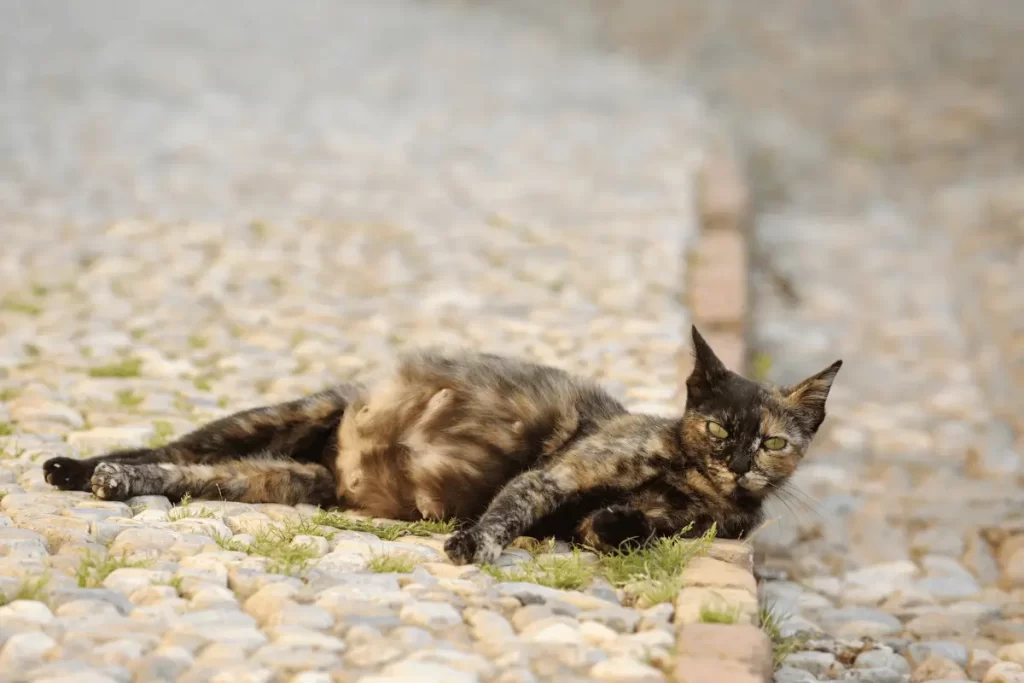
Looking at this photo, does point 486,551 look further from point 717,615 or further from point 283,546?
point 717,615

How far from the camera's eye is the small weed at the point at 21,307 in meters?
8.21

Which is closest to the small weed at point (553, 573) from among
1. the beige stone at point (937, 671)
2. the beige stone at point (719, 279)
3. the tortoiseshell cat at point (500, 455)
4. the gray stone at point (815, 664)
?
the tortoiseshell cat at point (500, 455)

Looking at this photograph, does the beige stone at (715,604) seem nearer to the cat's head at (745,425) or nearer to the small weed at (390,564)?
the cat's head at (745,425)

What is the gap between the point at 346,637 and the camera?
12.4 ft

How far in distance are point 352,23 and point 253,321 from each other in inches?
423

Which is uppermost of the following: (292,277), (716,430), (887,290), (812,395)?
(887,290)

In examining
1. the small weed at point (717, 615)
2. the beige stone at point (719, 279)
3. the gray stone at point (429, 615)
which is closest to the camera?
the gray stone at point (429, 615)

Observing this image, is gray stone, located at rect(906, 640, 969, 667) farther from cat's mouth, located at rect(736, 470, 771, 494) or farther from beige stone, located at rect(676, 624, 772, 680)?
beige stone, located at rect(676, 624, 772, 680)

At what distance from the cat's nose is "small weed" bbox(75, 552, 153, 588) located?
2.09 m

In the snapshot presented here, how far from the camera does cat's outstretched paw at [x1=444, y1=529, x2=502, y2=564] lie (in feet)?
14.4

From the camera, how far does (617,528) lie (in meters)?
4.55

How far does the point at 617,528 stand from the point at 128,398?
331cm

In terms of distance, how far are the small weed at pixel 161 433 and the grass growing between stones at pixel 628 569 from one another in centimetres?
226

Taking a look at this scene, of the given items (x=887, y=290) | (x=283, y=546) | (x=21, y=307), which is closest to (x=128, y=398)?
(x=21, y=307)
